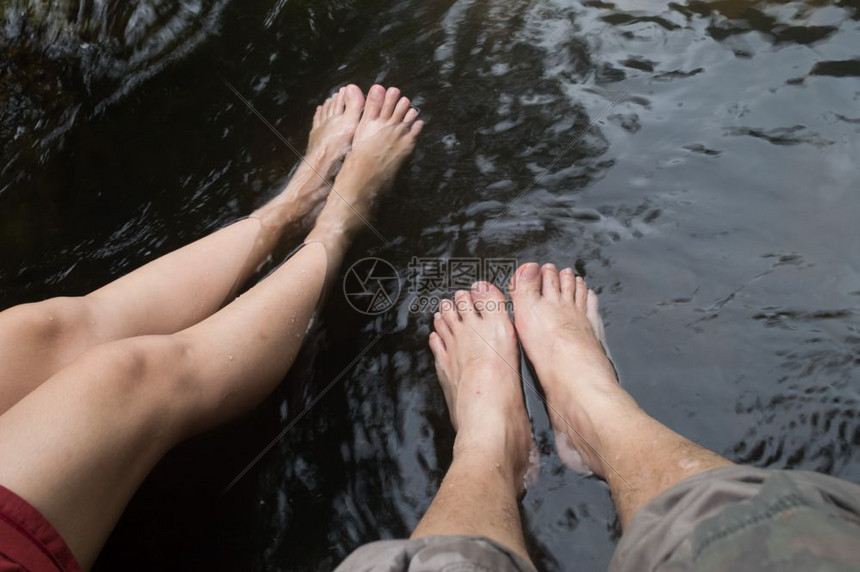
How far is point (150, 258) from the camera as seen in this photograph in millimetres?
2170

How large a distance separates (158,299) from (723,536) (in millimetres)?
1392

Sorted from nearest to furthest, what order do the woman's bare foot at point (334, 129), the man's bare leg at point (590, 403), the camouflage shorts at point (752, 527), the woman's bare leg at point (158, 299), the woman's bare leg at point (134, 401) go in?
1. the camouflage shorts at point (752, 527)
2. the woman's bare leg at point (134, 401)
3. the man's bare leg at point (590, 403)
4. the woman's bare leg at point (158, 299)
5. the woman's bare foot at point (334, 129)

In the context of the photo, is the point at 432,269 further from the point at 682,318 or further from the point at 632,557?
the point at 632,557

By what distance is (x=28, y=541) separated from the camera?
105 centimetres

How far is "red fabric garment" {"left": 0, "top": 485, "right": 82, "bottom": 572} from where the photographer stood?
1008 millimetres

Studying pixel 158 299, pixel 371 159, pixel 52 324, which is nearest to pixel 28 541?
pixel 52 324

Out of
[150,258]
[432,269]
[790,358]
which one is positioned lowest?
[790,358]

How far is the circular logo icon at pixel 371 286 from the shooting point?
2.04 metres

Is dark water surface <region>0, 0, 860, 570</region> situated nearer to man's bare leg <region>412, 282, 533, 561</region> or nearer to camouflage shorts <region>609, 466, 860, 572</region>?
man's bare leg <region>412, 282, 533, 561</region>

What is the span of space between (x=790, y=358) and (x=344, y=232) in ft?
4.33

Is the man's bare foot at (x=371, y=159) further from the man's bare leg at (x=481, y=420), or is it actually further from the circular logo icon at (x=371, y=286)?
the man's bare leg at (x=481, y=420)

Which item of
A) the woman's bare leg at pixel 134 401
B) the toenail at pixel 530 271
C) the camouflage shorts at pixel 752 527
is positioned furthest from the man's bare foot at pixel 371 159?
the camouflage shorts at pixel 752 527

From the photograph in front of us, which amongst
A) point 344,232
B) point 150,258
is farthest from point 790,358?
point 150,258

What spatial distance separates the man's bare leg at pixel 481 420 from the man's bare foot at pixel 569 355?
0.07m
